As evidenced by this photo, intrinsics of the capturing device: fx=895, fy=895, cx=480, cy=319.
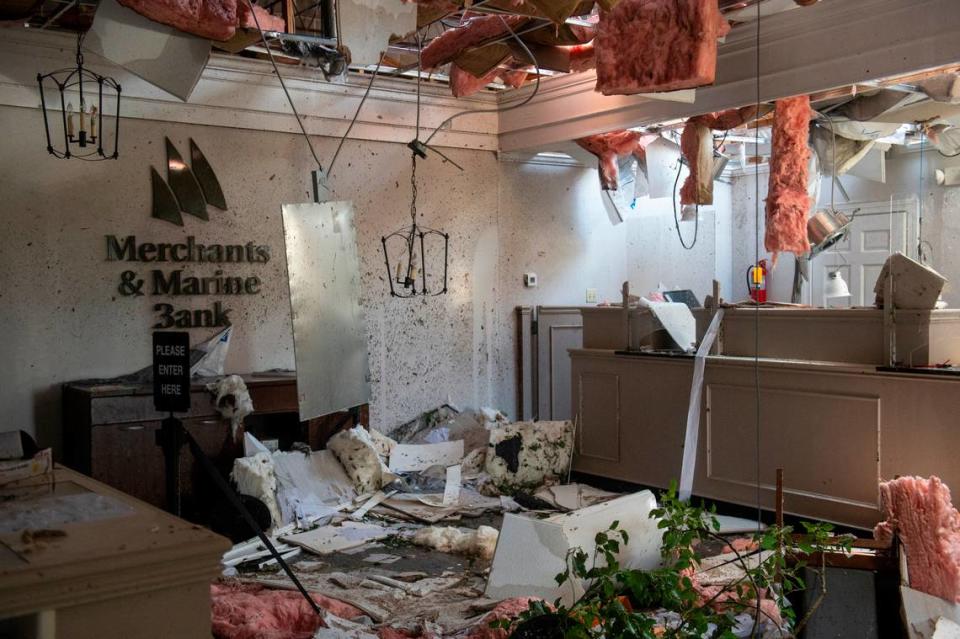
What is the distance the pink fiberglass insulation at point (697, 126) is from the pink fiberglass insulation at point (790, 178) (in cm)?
65

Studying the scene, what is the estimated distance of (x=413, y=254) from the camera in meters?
7.98

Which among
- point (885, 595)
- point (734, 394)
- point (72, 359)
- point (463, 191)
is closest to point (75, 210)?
point (72, 359)

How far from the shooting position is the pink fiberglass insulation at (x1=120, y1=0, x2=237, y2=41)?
14.0 ft

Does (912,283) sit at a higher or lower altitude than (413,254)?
lower

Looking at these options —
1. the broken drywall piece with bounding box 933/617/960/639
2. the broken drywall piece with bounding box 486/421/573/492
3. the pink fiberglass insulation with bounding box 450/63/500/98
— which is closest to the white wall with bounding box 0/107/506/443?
the broken drywall piece with bounding box 486/421/573/492

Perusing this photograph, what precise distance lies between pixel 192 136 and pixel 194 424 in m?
2.25

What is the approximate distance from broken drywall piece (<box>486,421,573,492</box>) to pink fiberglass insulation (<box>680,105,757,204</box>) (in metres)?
2.14

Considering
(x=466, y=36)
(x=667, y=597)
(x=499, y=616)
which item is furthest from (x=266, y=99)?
(x=667, y=597)

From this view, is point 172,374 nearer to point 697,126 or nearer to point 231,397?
point 231,397

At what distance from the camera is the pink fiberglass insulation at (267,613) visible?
3689 millimetres

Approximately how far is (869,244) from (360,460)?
20.0 feet

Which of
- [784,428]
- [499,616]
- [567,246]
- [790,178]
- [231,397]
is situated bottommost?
[499,616]

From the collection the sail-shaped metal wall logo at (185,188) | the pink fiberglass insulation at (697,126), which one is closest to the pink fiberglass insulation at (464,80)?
the pink fiberglass insulation at (697,126)

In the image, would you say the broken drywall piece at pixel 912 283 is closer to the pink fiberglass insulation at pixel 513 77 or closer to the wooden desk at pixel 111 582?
the pink fiberglass insulation at pixel 513 77
